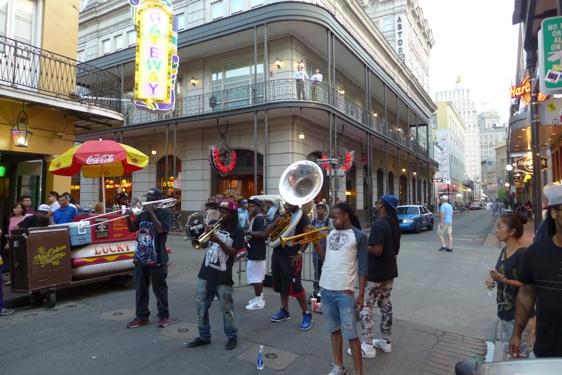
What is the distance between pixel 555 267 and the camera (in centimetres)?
262

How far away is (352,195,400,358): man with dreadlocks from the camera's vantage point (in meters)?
4.68

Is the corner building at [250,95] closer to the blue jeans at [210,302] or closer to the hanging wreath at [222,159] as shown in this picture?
the hanging wreath at [222,159]

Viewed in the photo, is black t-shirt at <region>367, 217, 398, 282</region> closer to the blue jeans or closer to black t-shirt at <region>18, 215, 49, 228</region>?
the blue jeans

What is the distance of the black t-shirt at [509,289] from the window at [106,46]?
27856mm

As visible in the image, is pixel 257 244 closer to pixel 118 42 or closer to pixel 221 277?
pixel 221 277

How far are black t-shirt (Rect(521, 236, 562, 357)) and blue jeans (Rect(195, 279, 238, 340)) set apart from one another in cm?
320

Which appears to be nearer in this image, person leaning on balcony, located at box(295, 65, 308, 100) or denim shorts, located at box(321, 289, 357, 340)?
denim shorts, located at box(321, 289, 357, 340)

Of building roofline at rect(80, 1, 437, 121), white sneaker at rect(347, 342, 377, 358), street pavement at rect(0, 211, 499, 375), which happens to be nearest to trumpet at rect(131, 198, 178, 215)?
street pavement at rect(0, 211, 499, 375)

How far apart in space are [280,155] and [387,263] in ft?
47.6

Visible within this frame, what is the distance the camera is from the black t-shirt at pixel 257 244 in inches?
270

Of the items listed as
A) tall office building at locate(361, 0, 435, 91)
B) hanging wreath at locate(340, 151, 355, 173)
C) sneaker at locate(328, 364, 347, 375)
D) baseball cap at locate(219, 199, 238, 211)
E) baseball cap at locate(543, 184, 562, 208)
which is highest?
tall office building at locate(361, 0, 435, 91)

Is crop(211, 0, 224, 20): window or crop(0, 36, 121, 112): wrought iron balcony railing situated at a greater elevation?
crop(211, 0, 224, 20): window

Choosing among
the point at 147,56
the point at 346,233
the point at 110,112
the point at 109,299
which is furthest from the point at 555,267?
the point at 147,56

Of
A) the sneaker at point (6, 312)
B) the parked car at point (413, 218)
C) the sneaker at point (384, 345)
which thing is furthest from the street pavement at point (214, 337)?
the parked car at point (413, 218)
